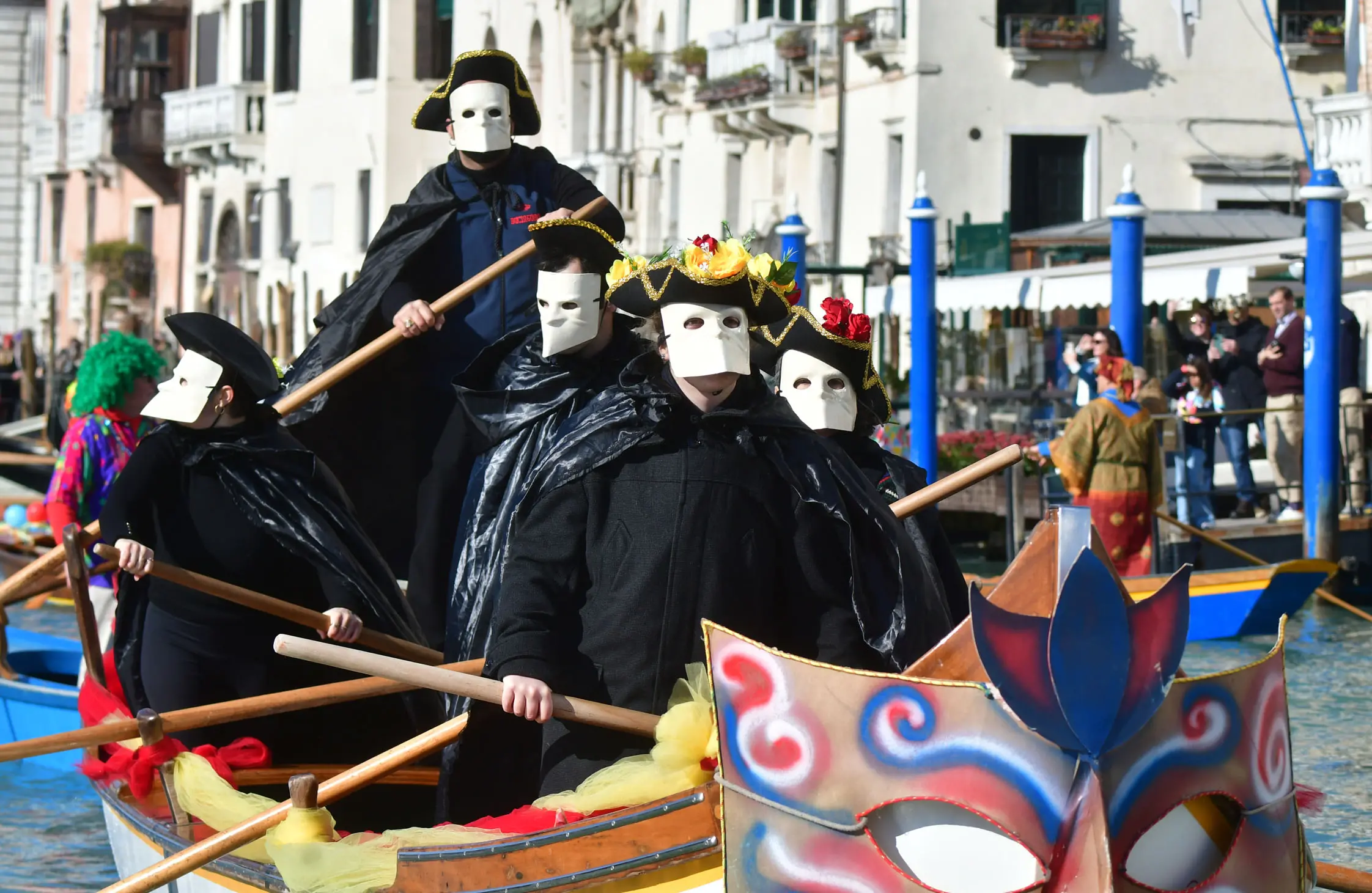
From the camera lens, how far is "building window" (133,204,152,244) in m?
43.3

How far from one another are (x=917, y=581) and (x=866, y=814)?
2.62 feet

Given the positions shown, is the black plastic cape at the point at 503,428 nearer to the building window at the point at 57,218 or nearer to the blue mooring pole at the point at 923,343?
the blue mooring pole at the point at 923,343

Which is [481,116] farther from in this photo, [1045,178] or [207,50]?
[207,50]

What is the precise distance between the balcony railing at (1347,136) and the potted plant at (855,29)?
6.15m

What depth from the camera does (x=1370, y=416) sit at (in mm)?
14156

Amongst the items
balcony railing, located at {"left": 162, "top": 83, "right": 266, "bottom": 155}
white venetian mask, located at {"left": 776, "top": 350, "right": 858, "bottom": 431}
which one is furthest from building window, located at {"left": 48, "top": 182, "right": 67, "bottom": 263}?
white venetian mask, located at {"left": 776, "top": 350, "right": 858, "bottom": 431}

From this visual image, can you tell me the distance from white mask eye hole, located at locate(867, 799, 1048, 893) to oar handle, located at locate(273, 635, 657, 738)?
0.62m

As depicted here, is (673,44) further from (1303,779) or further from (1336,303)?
(1303,779)

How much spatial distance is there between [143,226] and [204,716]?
1557 inches

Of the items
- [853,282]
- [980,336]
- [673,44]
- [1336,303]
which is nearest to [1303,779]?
[1336,303]

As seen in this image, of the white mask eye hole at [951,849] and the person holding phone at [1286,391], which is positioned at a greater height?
the person holding phone at [1286,391]

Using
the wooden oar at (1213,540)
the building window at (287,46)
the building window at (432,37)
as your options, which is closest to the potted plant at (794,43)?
the building window at (432,37)

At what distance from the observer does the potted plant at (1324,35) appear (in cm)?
2344

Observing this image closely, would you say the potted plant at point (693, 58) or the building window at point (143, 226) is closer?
the potted plant at point (693, 58)
